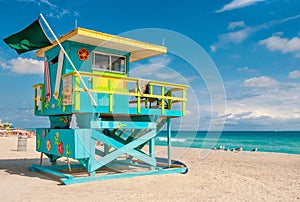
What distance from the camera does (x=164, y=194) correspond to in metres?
8.01

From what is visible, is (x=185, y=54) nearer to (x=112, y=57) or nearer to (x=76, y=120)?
(x=112, y=57)

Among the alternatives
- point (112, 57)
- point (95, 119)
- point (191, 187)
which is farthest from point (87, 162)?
point (112, 57)

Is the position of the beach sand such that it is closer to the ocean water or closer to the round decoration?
the round decoration

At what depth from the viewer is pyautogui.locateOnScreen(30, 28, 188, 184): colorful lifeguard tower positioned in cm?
943

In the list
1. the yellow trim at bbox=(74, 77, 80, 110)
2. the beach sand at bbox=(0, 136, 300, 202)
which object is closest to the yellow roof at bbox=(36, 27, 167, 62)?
the yellow trim at bbox=(74, 77, 80, 110)

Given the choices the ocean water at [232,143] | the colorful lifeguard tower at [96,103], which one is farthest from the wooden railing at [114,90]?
the ocean water at [232,143]

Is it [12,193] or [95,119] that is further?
[95,119]

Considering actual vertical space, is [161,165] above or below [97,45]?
below

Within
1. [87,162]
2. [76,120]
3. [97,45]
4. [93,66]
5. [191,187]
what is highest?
[97,45]

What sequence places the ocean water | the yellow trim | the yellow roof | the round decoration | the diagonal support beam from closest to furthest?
the yellow trim
the diagonal support beam
the yellow roof
the round decoration
the ocean water

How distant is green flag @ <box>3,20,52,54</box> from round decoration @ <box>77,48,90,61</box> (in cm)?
138

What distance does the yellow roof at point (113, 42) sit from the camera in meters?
9.94

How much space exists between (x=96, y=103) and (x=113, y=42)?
225 cm

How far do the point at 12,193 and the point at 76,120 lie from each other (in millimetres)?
3018
